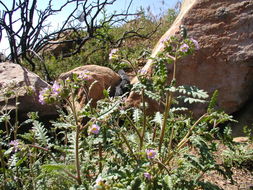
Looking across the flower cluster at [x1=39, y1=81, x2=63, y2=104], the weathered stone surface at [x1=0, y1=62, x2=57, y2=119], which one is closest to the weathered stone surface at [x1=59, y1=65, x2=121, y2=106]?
the weathered stone surface at [x1=0, y1=62, x2=57, y2=119]

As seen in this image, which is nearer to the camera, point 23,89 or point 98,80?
point 23,89

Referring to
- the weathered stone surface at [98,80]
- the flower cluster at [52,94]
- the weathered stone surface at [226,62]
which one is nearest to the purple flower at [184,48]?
the flower cluster at [52,94]

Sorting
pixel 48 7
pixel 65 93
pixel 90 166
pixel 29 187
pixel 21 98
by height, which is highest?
pixel 48 7

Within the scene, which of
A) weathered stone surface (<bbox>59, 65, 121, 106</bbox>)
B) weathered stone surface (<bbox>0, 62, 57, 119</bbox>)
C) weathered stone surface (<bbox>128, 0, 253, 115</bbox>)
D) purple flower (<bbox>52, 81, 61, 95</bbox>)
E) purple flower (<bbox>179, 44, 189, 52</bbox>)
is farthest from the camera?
weathered stone surface (<bbox>59, 65, 121, 106</bbox>)

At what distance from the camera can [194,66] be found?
354 cm

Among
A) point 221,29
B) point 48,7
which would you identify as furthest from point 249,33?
point 48,7

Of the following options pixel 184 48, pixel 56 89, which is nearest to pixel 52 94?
pixel 56 89

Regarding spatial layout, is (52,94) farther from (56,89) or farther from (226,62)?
(226,62)

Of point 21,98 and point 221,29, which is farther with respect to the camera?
point 221,29

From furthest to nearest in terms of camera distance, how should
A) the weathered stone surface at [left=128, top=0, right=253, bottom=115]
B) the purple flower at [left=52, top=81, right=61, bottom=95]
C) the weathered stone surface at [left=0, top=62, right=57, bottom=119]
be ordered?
the weathered stone surface at [left=128, top=0, right=253, bottom=115]
the weathered stone surface at [left=0, top=62, right=57, bottom=119]
the purple flower at [left=52, top=81, right=61, bottom=95]

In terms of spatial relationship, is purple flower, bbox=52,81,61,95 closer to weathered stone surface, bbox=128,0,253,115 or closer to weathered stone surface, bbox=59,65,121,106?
weathered stone surface, bbox=128,0,253,115

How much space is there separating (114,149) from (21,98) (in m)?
1.93

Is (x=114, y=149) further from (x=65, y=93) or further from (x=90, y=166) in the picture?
(x=65, y=93)

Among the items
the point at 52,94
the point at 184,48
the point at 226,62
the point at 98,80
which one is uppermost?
the point at 184,48
